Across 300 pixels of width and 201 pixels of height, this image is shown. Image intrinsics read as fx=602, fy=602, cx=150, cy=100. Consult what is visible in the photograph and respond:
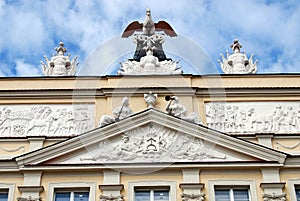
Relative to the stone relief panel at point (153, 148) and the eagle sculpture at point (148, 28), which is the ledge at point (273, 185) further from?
the eagle sculpture at point (148, 28)

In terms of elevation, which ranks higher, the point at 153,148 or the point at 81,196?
the point at 153,148

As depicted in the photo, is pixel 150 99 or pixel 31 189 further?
pixel 150 99

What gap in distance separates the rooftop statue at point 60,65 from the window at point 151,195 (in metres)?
6.59

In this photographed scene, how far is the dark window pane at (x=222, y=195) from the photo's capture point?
1886 centimetres

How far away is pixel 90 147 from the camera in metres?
19.7

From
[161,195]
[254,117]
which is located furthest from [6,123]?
[254,117]

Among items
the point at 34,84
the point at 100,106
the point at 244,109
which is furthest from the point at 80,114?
the point at 244,109

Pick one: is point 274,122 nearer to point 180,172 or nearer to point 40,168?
point 180,172

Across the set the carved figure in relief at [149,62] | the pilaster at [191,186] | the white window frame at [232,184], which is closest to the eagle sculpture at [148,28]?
the carved figure in relief at [149,62]

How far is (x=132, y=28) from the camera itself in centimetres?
2530

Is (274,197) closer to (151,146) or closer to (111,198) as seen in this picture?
(151,146)

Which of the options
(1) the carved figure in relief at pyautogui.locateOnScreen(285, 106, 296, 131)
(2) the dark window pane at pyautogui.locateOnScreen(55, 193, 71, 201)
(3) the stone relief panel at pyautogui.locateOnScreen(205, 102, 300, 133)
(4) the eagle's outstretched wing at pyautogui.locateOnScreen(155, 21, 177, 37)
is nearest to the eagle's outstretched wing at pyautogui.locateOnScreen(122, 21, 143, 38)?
(4) the eagle's outstretched wing at pyautogui.locateOnScreen(155, 21, 177, 37)

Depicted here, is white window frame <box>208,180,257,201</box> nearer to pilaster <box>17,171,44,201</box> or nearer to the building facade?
the building facade

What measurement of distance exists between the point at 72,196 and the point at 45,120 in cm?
358
